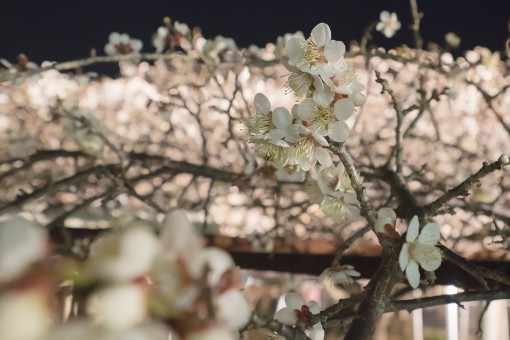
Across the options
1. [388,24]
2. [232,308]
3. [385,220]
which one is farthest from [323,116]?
[388,24]

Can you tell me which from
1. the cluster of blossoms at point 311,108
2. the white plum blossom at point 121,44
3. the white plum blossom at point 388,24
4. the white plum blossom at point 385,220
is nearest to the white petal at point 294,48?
the cluster of blossoms at point 311,108

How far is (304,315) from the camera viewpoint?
0.49 m

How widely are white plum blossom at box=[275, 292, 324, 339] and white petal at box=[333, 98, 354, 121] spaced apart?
0.17 meters

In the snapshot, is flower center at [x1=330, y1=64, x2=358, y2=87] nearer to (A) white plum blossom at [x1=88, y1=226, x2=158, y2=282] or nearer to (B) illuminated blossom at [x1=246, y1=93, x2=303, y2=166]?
(B) illuminated blossom at [x1=246, y1=93, x2=303, y2=166]

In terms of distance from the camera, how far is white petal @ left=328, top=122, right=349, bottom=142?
18.4 inches

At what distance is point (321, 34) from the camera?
531 millimetres

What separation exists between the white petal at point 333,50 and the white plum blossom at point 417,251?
0.53 feet

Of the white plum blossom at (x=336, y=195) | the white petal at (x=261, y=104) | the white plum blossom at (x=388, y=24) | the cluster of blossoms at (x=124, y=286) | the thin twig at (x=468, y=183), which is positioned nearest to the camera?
the cluster of blossoms at (x=124, y=286)

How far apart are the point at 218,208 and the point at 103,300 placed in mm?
2952

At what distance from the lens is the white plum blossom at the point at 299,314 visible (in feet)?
1.52

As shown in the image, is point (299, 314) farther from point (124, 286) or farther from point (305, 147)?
point (124, 286)

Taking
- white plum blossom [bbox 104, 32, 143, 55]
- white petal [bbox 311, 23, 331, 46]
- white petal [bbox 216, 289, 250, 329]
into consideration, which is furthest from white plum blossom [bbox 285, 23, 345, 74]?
white plum blossom [bbox 104, 32, 143, 55]

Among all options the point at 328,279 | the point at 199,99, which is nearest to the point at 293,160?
the point at 328,279

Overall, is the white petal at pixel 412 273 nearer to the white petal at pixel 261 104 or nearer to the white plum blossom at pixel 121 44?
the white petal at pixel 261 104
